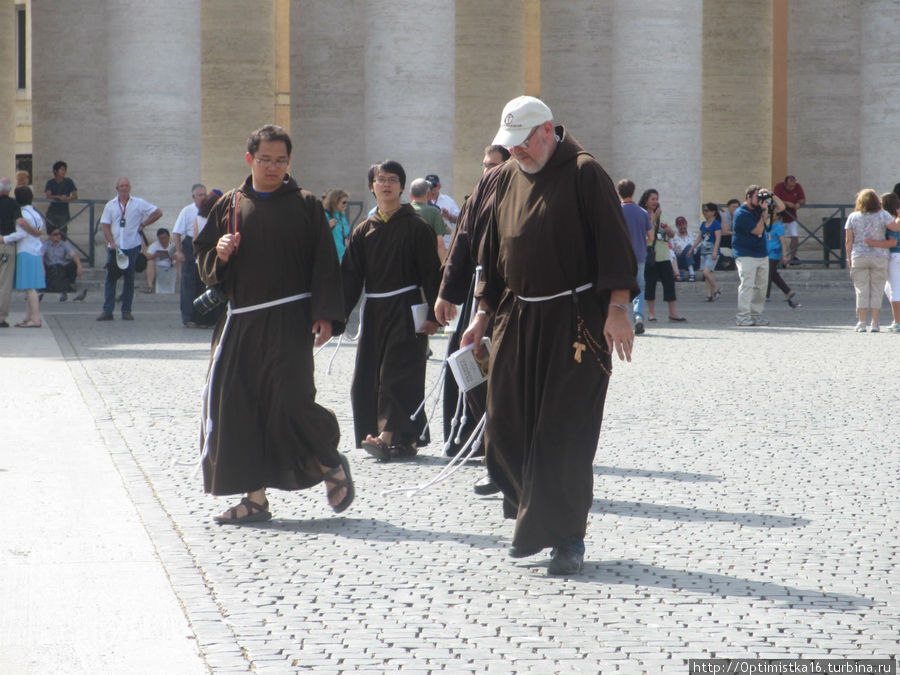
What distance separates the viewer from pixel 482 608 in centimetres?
513

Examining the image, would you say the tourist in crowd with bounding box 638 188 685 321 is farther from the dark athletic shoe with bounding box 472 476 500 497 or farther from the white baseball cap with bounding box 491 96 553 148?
the white baseball cap with bounding box 491 96 553 148

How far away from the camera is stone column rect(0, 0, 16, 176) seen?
2819 centimetres

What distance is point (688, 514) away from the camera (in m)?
6.81

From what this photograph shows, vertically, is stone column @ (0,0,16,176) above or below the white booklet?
above

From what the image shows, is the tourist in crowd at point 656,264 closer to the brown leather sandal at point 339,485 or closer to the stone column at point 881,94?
the stone column at point 881,94

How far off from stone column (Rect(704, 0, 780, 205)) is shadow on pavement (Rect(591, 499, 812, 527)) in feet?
82.5

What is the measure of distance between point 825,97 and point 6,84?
1647cm

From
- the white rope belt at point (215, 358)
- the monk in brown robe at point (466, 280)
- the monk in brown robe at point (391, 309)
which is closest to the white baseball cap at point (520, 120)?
the monk in brown robe at point (466, 280)

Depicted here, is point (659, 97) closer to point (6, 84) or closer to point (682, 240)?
point (682, 240)

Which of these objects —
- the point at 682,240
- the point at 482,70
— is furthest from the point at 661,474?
the point at 482,70

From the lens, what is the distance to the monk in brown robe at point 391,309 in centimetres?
876

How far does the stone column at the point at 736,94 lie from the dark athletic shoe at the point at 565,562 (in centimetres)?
2656

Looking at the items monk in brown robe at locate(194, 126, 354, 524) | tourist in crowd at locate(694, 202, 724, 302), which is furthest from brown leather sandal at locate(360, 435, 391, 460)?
tourist in crowd at locate(694, 202, 724, 302)

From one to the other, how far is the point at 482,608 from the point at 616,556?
40.8 inches
